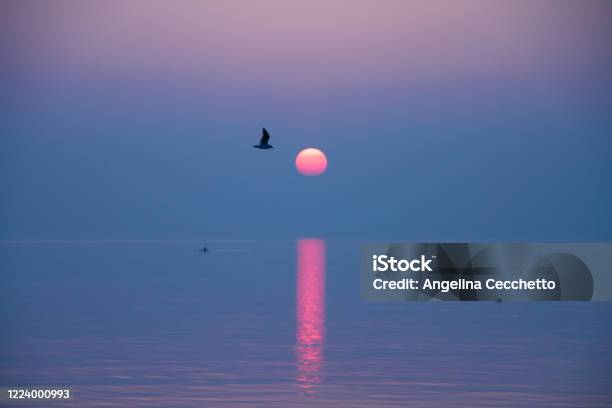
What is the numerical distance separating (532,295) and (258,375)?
175 feet

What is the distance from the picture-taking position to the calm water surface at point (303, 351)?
42344 millimetres

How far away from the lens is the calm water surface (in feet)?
139

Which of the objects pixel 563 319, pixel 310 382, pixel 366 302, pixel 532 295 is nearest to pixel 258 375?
pixel 310 382

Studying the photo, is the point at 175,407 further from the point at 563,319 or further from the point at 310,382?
the point at 563,319

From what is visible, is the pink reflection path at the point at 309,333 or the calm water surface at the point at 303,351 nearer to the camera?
the calm water surface at the point at 303,351

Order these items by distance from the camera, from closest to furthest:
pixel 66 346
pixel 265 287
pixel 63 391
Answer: pixel 63 391, pixel 66 346, pixel 265 287

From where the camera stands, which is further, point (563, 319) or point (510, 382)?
point (563, 319)

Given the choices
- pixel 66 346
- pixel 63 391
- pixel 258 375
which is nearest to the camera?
pixel 63 391

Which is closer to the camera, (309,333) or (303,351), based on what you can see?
(303,351)

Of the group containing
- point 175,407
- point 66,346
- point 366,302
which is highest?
point 366,302

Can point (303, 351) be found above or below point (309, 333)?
below

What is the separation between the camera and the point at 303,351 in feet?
181

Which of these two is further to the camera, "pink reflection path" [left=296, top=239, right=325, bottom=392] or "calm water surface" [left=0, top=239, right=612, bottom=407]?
"pink reflection path" [left=296, top=239, right=325, bottom=392]

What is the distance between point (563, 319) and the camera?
75812mm
